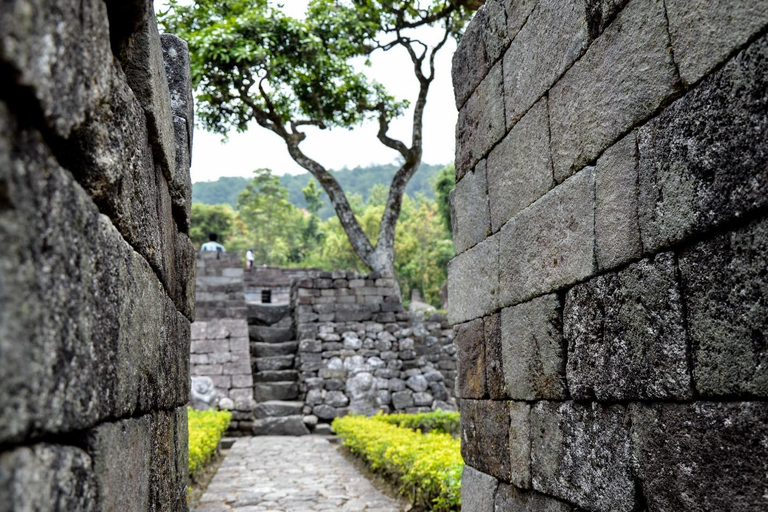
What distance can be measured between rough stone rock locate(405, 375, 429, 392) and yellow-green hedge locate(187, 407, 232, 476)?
3.48 meters

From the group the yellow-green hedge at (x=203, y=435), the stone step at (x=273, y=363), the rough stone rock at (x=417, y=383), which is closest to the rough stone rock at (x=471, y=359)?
the yellow-green hedge at (x=203, y=435)

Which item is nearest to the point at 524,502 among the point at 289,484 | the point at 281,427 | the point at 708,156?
the point at 708,156

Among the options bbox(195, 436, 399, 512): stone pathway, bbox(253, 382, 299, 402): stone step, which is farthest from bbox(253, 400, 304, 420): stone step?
bbox(195, 436, 399, 512): stone pathway

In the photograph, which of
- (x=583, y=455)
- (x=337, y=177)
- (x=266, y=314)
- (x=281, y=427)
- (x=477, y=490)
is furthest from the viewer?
(x=337, y=177)

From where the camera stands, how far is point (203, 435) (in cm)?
722

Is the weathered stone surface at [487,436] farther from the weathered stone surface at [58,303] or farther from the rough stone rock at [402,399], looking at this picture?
the rough stone rock at [402,399]

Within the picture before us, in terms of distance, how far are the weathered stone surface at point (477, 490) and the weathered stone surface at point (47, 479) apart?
2493 mm

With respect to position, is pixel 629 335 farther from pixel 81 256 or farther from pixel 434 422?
pixel 434 422

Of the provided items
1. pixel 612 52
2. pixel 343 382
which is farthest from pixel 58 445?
pixel 343 382

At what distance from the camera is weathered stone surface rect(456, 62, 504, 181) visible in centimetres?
346

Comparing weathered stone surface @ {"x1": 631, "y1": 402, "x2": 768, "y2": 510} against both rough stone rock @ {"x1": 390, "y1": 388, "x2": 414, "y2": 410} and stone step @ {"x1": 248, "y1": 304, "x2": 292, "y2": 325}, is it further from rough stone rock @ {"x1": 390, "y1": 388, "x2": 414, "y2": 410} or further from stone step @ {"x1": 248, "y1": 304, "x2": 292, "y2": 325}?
stone step @ {"x1": 248, "y1": 304, "x2": 292, "y2": 325}

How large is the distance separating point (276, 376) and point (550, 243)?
10591 mm

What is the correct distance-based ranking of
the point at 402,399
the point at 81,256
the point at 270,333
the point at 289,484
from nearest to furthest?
the point at 81,256 < the point at 289,484 < the point at 402,399 < the point at 270,333

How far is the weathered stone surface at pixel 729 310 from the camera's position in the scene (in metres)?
1.74
